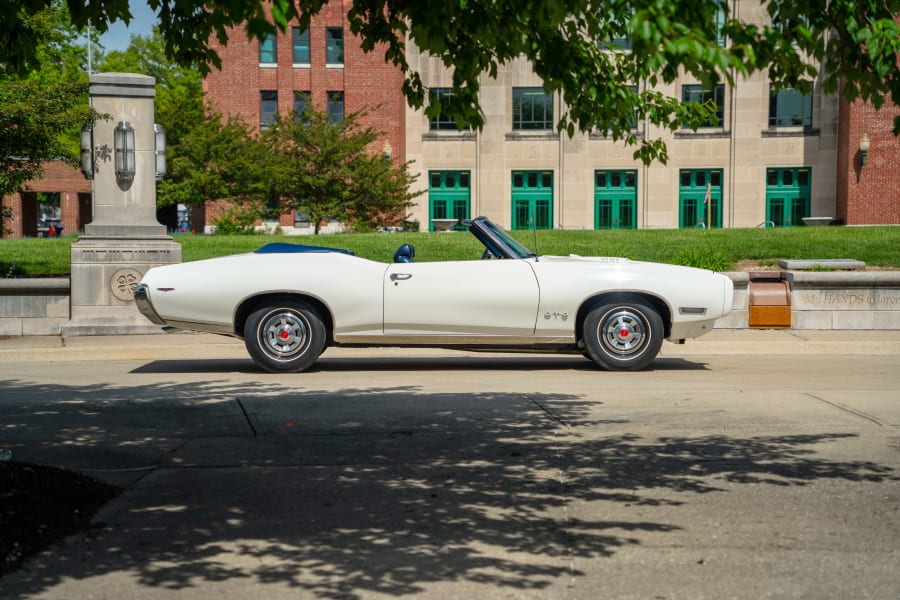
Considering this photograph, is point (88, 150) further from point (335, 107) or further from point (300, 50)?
point (300, 50)

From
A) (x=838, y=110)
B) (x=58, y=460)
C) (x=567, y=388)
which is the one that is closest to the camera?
(x=58, y=460)

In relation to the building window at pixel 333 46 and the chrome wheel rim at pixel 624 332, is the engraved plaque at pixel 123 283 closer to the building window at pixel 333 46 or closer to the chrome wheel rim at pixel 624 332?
the chrome wheel rim at pixel 624 332

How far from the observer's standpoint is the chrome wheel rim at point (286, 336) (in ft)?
34.6

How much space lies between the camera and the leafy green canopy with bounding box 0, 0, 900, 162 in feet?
14.4

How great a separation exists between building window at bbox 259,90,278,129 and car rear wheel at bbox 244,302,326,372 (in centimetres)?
4343

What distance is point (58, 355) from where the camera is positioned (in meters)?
12.6

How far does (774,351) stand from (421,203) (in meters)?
38.4

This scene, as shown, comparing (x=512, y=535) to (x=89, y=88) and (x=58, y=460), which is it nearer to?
(x=58, y=460)

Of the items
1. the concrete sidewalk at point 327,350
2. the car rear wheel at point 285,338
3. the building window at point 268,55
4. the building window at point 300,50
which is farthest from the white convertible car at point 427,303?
the building window at point 268,55

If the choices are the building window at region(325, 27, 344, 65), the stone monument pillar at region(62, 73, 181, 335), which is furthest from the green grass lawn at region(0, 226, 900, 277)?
the building window at region(325, 27, 344, 65)

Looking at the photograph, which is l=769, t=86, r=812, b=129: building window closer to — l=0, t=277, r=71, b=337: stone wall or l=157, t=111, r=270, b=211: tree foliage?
l=157, t=111, r=270, b=211: tree foliage

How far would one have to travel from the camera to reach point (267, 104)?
52.8 metres

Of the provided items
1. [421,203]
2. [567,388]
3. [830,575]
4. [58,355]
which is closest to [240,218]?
[421,203]

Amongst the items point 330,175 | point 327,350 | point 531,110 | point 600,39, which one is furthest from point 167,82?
point 600,39
